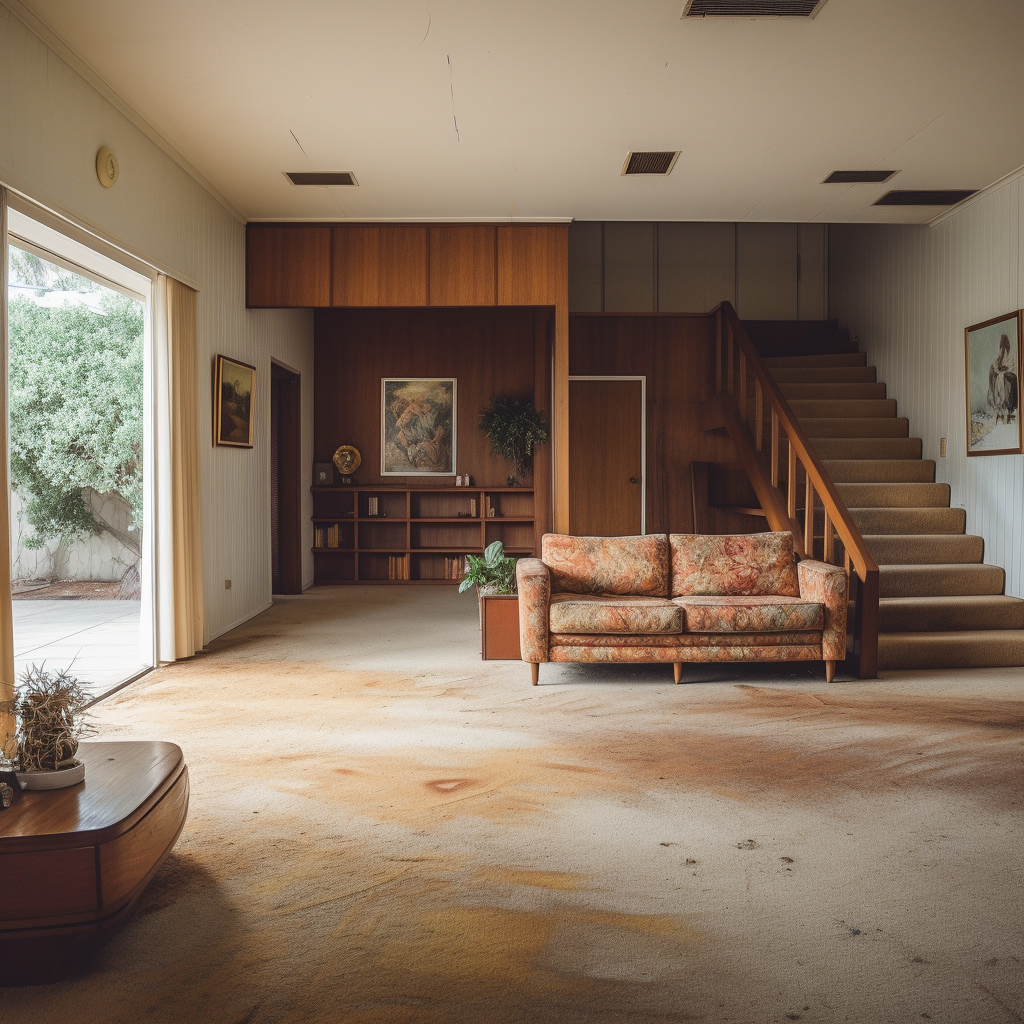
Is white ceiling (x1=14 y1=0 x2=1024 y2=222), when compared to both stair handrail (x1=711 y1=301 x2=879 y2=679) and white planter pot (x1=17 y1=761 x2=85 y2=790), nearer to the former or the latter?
stair handrail (x1=711 y1=301 x2=879 y2=679)

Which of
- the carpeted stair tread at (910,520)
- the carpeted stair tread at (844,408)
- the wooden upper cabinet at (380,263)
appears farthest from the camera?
the carpeted stair tread at (844,408)

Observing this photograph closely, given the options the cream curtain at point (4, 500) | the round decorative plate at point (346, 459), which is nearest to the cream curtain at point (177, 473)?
the cream curtain at point (4, 500)

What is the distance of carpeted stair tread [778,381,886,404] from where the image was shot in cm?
794

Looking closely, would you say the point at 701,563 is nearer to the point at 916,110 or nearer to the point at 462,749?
Answer: the point at 462,749

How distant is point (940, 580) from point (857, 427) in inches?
75.9

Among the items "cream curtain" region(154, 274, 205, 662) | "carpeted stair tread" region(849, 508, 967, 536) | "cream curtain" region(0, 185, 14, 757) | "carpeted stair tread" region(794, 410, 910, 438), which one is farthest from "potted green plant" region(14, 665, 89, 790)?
"carpeted stair tread" region(794, 410, 910, 438)

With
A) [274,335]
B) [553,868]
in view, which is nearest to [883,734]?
[553,868]

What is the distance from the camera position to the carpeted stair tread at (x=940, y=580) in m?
5.94

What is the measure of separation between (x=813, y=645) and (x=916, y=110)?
10.1ft

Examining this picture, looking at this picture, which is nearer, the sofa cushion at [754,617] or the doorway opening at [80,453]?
the doorway opening at [80,453]

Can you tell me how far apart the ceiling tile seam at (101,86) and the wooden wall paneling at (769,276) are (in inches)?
231

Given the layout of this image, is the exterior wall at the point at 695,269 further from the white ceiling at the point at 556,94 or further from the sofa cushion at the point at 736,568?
the sofa cushion at the point at 736,568

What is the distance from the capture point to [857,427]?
7480 millimetres

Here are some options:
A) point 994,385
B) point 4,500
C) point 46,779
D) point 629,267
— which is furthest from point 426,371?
point 46,779
